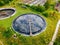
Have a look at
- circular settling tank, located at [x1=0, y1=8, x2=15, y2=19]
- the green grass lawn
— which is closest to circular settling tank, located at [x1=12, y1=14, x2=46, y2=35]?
the green grass lawn

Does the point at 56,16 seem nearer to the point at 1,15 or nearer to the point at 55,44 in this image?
the point at 55,44

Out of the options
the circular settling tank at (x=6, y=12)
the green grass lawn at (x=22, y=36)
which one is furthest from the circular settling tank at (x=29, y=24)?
the circular settling tank at (x=6, y=12)

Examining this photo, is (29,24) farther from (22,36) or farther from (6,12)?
(6,12)

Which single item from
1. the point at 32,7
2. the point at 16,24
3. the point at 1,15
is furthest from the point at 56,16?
the point at 1,15

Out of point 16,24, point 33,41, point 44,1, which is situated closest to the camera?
point 33,41

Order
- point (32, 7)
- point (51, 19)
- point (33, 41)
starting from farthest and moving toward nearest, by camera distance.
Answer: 1. point (32, 7)
2. point (51, 19)
3. point (33, 41)

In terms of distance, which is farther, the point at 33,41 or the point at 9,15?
the point at 9,15

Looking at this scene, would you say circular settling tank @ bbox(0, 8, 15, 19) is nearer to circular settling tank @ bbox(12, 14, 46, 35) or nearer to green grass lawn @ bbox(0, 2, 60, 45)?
green grass lawn @ bbox(0, 2, 60, 45)

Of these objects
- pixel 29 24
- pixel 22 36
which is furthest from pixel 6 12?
pixel 22 36

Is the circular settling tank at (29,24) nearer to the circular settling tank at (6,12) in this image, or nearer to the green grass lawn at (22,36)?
the green grass lawn at (22,36)
